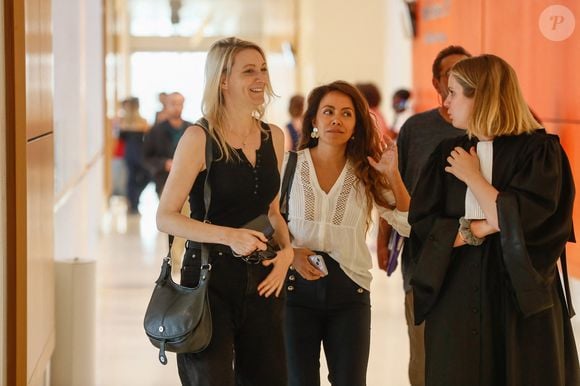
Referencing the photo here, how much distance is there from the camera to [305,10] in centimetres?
1903

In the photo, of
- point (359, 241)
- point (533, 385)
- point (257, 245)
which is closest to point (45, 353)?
point (359, 241)

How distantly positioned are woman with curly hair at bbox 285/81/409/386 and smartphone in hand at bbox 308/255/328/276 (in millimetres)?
12

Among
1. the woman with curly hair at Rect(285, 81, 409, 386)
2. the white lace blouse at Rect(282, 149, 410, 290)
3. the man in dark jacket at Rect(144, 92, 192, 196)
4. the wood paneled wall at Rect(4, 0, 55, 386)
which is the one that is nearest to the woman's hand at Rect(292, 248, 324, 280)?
the woman with curly hair at Rect(285, 81, 409, 386)

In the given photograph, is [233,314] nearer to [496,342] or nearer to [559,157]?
[496,342]

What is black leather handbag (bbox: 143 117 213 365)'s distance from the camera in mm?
→ 3266

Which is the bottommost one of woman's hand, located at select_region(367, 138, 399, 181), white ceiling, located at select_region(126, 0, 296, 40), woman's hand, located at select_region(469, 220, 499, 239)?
woman's hand, located at select_region(469, 220, 499, 239)

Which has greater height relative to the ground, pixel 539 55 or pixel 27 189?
pixel 539 55

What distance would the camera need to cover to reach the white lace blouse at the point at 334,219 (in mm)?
4070

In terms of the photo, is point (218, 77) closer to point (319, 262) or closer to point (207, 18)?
point (319, 262)

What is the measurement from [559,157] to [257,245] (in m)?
1.05

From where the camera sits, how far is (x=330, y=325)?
404 cm

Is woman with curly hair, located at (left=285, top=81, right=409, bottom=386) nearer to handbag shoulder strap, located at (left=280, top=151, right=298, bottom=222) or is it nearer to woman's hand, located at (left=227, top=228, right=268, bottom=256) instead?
handbag shoulder strap, located at (left=280, top=151, right=298, bottom=222)

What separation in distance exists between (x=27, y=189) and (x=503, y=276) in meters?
1.89

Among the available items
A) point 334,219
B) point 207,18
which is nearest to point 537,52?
point 334,219
